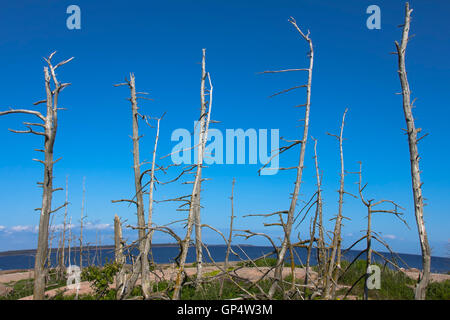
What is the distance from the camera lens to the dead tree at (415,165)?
6.52 meters

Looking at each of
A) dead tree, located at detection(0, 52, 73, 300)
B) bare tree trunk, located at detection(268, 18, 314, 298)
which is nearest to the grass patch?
bare tree trunk, located at detection(268, 18, 314, 298)

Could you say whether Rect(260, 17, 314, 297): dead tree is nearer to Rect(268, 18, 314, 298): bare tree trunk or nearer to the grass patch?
Rect(268, 18, 314, 298): bare tree trunk

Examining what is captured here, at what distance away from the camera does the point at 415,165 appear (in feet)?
22.2

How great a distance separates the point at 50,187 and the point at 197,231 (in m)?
6.15

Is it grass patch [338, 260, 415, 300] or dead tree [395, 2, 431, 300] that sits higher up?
dead tree [395, 2, 431, 300]

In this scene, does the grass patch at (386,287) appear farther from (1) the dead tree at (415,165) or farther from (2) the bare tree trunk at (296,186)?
(2) the bare tree trunk at (296,186)

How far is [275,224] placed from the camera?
6.68 meters

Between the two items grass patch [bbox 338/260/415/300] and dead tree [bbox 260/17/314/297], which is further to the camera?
grass patch [bbox 338/260/415/300]

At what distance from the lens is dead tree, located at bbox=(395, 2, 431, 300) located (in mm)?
6520

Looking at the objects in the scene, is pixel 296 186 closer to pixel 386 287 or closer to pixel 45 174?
pixel 45 174

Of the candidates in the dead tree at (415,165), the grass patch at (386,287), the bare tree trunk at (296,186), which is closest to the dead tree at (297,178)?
the bare tree trunk at (296,186)

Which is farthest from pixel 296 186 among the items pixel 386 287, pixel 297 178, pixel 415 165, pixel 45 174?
pixel 386 287
